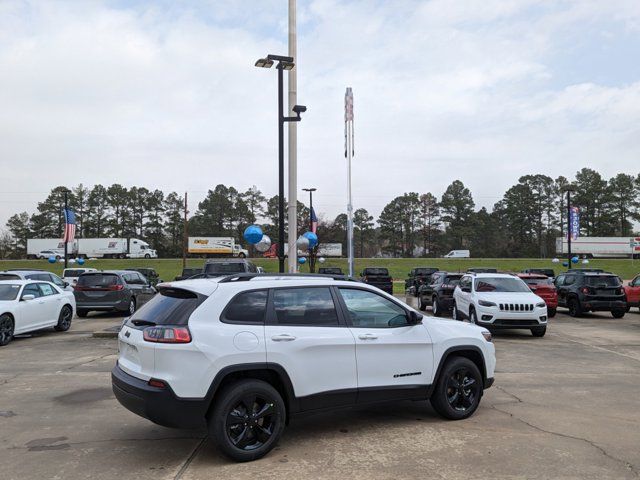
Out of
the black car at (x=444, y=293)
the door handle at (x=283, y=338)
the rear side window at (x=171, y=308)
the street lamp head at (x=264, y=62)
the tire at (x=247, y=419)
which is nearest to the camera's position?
the tire at (x=247, y=419)

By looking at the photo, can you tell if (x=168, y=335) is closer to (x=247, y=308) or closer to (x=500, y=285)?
(x=247, y=308)

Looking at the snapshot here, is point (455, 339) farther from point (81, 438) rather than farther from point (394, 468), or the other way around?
point (81, 438)

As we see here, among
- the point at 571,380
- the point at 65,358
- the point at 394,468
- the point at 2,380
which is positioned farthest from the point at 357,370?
the point at 65,358

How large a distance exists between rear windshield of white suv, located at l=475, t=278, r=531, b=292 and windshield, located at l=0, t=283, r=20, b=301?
11709mm

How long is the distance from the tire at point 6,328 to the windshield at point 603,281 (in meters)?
18.4

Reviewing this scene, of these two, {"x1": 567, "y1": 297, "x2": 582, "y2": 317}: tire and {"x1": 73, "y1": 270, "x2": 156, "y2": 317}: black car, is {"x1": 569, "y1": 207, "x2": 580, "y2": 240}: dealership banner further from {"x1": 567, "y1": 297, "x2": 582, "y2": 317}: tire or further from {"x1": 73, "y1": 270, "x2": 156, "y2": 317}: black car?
{"x1": 73, "y1": 270, "x2": 156, "y2": 317}: black car

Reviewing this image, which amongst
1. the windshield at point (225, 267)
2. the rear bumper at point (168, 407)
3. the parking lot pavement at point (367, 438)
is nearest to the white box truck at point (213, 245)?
the windshield at point (225, 267)

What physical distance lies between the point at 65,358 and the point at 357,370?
7.44 m

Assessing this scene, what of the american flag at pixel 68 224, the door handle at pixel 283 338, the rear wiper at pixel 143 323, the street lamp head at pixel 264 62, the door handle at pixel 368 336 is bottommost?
the door handle at pixel 368 336

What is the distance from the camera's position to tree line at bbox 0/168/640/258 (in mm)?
102875

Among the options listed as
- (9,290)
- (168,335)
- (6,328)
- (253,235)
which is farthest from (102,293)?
(168,335)

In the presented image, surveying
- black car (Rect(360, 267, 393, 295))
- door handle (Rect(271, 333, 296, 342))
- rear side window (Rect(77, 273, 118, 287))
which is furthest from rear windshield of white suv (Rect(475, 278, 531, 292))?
black car (Rect(360, 267, 393, 295))

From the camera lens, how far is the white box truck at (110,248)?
247 feet

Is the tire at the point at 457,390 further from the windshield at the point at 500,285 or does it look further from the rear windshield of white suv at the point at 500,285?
the rear windshield of white suv at the point at 500,285
